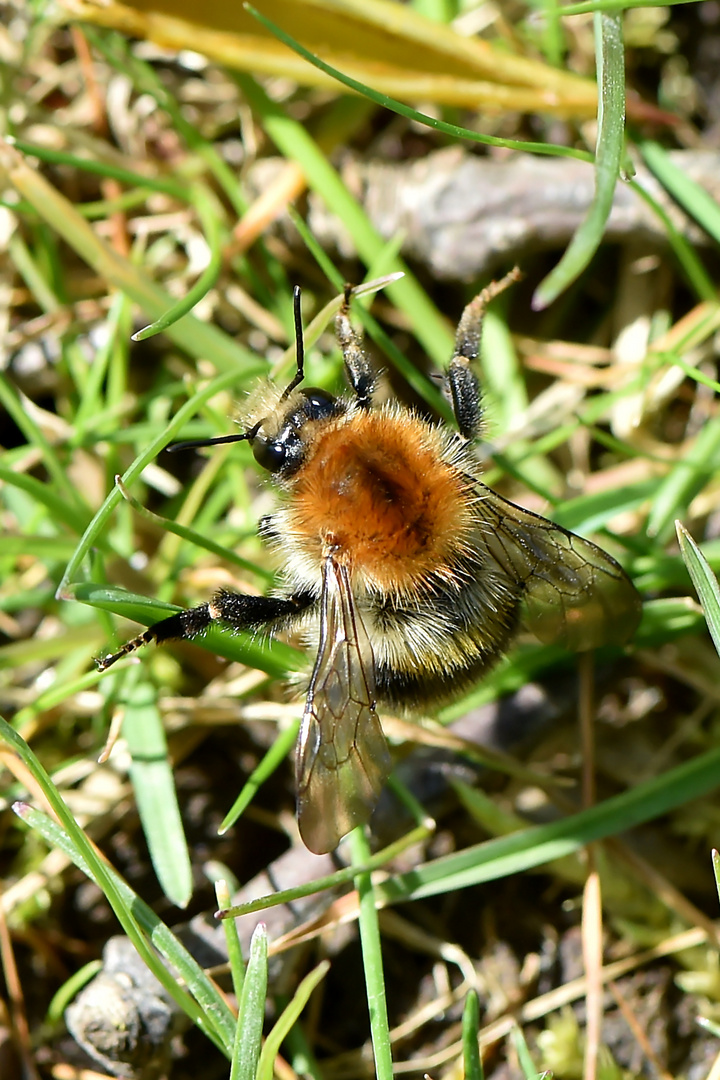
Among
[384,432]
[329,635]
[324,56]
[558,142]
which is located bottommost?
[329,635]

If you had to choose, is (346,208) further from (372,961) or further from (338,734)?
(372,961)

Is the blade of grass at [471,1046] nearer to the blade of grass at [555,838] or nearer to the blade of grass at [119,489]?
the blade of grass at [555,838]

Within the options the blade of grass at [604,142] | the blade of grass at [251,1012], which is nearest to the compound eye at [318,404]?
the blade of grass at [604,142]

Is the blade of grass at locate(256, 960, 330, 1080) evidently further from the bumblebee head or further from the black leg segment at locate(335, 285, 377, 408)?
the black leg segment at locate(335, 285, 377, 408)

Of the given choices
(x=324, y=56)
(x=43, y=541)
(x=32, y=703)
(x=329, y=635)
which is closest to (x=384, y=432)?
(x=329, y=635)

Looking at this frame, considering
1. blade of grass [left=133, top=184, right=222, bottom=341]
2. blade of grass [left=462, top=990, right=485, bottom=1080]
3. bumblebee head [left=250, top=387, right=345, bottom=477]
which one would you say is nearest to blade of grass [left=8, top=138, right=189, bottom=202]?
blade of grass [left=133, top=184, right=222, bottom=341]

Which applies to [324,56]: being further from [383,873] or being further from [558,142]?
[383,873]
